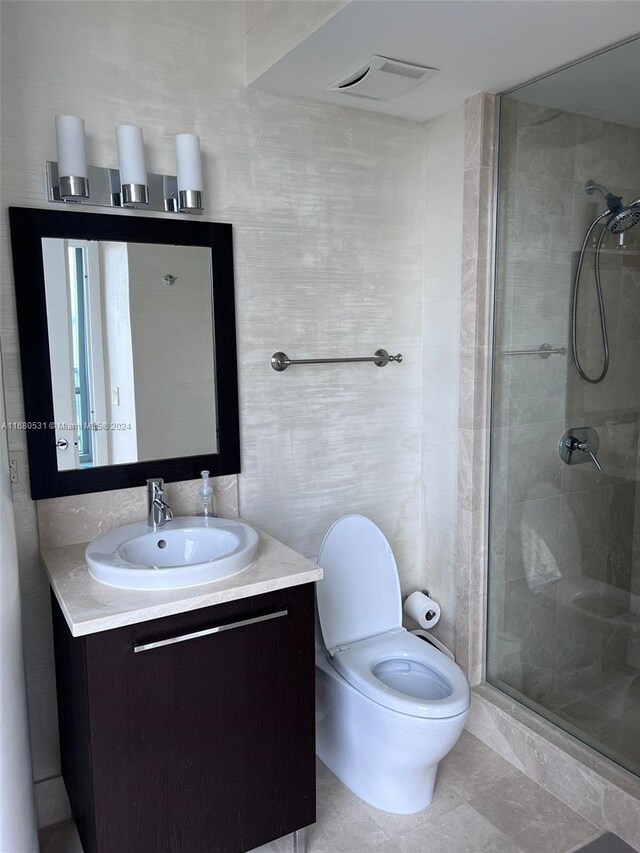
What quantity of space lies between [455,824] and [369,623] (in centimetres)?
64

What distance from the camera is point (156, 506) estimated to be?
1920mm

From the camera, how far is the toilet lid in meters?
2.23

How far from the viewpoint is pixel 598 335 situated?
213cm

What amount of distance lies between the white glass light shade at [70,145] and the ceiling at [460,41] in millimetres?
590

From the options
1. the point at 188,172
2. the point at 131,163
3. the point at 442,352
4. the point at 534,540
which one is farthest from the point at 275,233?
the point at 534,540

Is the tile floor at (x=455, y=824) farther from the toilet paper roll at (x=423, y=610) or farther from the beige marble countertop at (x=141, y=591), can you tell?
the beige marble countertop at (x=141, y=591)

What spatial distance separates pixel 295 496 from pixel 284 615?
0.67m

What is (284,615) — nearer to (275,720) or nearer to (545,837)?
(275,720)

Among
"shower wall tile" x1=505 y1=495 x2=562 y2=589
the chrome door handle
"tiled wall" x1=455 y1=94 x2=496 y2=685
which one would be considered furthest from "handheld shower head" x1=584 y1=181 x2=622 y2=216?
Answer: "shower wall tile" x1=505 y1=495 x2=562 y2=589

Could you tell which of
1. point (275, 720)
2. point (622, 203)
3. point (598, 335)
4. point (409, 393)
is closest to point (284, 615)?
point (275, 720)

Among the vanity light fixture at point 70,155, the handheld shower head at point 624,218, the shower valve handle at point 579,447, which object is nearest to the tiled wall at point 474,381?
the shower valve handle at point 579,447

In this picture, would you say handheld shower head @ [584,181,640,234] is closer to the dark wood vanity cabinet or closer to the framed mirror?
the framed mirror

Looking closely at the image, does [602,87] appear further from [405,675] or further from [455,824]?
[455,824]

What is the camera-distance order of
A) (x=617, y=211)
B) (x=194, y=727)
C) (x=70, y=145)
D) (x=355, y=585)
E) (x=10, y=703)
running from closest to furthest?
(x=10, y=703) → (x=194, y=727) → (x=70, y=145) → (x=617, y=211) → (x=355, y=585)
